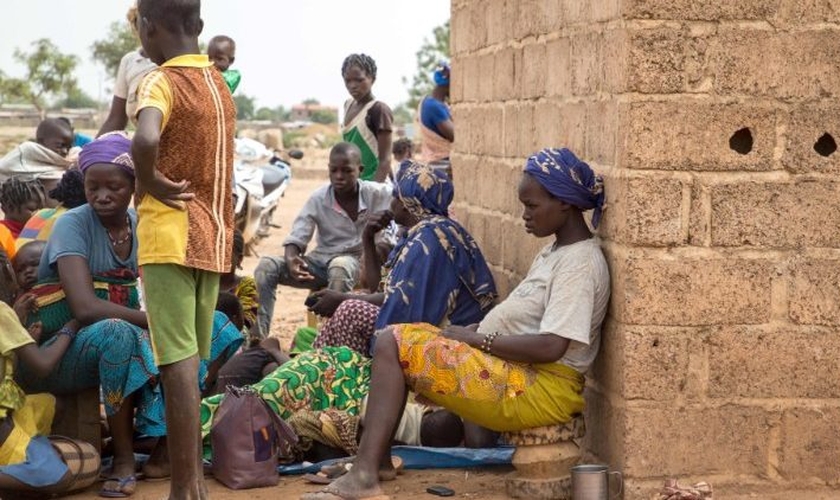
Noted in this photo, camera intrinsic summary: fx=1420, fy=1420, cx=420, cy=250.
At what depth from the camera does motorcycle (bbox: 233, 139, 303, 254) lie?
39.4 feet

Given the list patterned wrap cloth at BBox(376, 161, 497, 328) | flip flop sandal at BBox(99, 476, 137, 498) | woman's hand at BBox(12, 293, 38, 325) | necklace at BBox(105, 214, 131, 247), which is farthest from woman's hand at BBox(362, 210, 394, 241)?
flip flop sandal at BBox(99, 476, 137, 498)

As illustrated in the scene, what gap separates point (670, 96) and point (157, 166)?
181 cm

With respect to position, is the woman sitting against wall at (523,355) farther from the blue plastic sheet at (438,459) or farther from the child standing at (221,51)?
the child standing at (221,51)

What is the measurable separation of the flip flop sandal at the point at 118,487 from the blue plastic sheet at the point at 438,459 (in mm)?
629

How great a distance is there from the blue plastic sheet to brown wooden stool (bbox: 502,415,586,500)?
19.9 inches

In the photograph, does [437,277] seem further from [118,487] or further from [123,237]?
[118,487]

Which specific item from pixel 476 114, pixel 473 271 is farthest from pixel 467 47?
pixel 473 271

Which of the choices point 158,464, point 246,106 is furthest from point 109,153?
point 246,106

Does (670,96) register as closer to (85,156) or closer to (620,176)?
(620,176)

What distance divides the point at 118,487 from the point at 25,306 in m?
0.81

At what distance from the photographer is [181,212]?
Result: 4820 mm

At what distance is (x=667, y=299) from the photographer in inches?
200

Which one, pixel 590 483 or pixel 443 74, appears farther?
pixel 443 74

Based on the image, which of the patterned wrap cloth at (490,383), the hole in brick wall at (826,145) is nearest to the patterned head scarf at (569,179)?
the patterned wrap cloth at (490,383)
